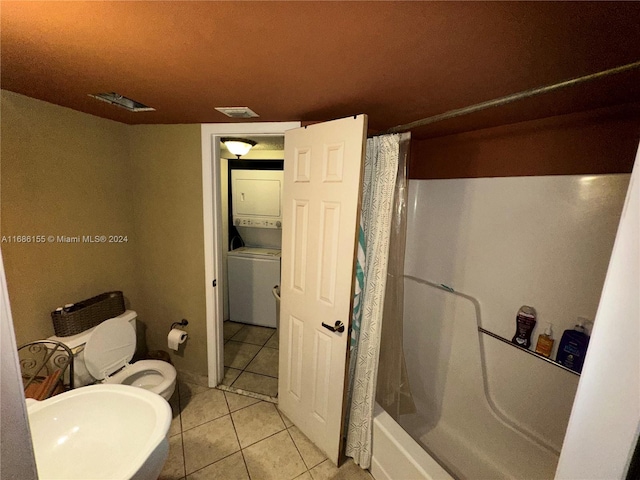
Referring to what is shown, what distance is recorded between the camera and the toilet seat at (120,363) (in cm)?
160

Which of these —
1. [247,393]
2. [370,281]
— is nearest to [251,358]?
[247,393]

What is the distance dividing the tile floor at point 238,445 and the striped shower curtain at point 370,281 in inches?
12.2

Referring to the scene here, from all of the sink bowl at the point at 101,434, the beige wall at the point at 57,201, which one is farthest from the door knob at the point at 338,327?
the beige wall at the point at 57,201

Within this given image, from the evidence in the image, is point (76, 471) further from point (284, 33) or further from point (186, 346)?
point (284, 33)

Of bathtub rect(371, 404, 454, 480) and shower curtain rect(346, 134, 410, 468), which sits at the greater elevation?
shower curtain rect(346, 134, 410, 468)

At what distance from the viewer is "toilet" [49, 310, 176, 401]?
1.55 metres

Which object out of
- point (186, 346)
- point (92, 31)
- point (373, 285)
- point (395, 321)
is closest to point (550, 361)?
point (395, 321)

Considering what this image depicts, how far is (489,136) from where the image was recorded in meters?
1.58

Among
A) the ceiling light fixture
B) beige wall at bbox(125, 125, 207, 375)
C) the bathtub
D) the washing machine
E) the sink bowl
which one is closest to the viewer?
the sink bowl

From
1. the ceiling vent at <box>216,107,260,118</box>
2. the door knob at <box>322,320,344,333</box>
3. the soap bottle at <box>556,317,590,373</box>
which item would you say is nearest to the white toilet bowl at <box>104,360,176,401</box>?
the door knob at <box>322,320,344,333</box>

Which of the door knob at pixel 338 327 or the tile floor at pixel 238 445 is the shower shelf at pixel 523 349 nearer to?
the door knob at pixel 338 327

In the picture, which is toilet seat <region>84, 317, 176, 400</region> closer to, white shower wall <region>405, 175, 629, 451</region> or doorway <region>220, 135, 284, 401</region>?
doorway <region>220, 135, 284, 401</region>

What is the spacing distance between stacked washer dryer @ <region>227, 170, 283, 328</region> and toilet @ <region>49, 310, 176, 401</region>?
1234 millimetres

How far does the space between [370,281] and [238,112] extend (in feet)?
4.04
